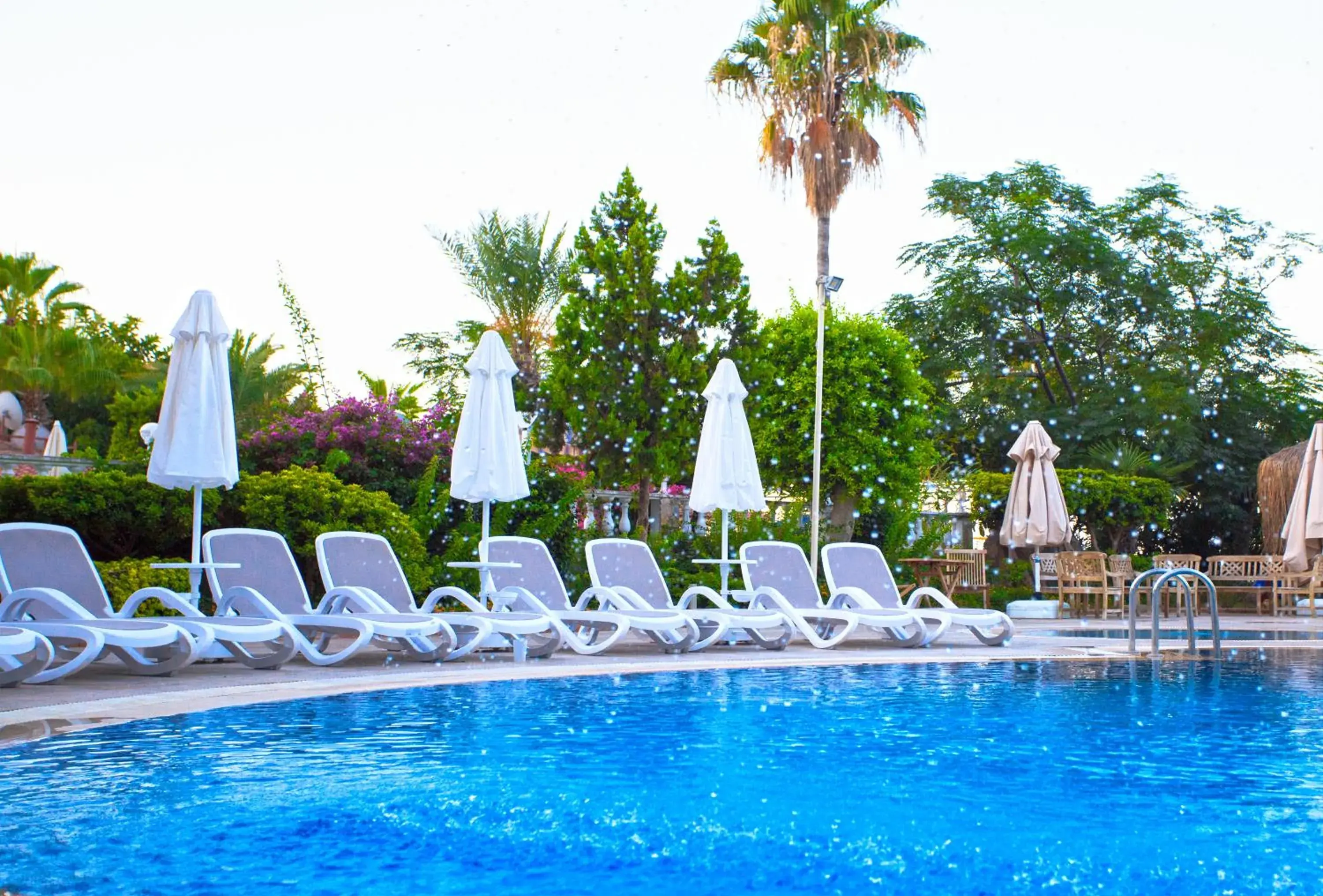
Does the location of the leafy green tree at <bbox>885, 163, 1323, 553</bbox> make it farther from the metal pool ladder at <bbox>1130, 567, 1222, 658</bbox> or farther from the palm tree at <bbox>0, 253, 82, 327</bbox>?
the palm tree at <bbox>0, 253, 82, 327</bbox>

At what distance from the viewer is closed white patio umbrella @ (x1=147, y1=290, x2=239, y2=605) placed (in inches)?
339

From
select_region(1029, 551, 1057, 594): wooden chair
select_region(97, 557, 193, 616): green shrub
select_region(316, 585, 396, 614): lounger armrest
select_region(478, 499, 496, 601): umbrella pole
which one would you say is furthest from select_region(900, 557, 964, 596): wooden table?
select_region(97, 557, 193, 616): green shrub

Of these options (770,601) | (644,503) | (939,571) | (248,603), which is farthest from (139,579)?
(939,571)

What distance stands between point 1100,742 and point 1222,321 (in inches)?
953

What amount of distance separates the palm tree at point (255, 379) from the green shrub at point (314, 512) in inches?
800

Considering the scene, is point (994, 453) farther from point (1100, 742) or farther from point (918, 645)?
point (1100, 742)

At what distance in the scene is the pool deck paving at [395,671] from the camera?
628 centimetres

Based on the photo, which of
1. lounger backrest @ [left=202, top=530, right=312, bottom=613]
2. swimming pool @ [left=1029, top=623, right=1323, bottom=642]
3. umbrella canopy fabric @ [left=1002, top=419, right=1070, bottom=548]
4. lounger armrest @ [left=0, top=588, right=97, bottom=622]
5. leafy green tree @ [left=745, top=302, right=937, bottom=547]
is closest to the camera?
lounger armrest @ [left=0, top=588, right=97, bottom=622]

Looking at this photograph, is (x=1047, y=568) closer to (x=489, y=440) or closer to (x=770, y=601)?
(x=770, y=601)

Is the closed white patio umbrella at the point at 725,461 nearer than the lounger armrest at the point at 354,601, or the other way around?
the lounger armrest at the point at 354,601

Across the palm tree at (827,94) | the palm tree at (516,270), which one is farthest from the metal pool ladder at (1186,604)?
the palm tree at (516,270)

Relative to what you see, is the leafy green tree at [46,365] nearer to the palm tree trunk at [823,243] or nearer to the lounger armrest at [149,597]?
the palm tree trunk at [823,243]

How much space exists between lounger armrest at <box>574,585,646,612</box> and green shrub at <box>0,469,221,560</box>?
3465 millimetres

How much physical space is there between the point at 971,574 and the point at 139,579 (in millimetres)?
11877
